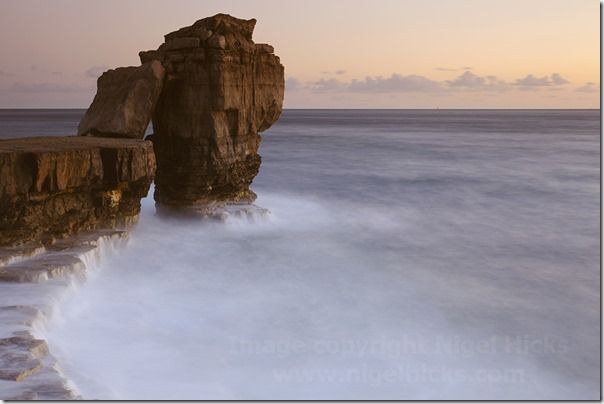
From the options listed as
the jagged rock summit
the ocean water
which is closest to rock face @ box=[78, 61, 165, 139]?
the jagged rock summit

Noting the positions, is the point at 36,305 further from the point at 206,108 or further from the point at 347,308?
the point at 206,108

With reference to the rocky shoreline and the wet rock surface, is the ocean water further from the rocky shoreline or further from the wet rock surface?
the rocky shoreline

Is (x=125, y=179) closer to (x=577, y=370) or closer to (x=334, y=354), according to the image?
(x=334, y=354)

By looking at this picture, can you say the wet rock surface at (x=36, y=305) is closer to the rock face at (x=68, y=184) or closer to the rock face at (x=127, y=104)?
the rock face at (x=68, y=184)

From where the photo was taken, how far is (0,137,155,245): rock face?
35.7 feet

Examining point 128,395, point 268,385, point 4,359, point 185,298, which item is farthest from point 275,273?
point 4,359

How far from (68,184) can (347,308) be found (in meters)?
5.59

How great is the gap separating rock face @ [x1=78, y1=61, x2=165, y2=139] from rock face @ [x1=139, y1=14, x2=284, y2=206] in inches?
30.6

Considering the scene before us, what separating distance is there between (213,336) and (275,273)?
3.40 meters

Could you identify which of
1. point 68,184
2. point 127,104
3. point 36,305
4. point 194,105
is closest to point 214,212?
point 194,105

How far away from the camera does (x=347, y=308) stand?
35.9 ft

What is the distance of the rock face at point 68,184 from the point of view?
1088 cm

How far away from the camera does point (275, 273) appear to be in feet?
41.8

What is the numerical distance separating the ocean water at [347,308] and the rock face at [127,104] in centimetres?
245
